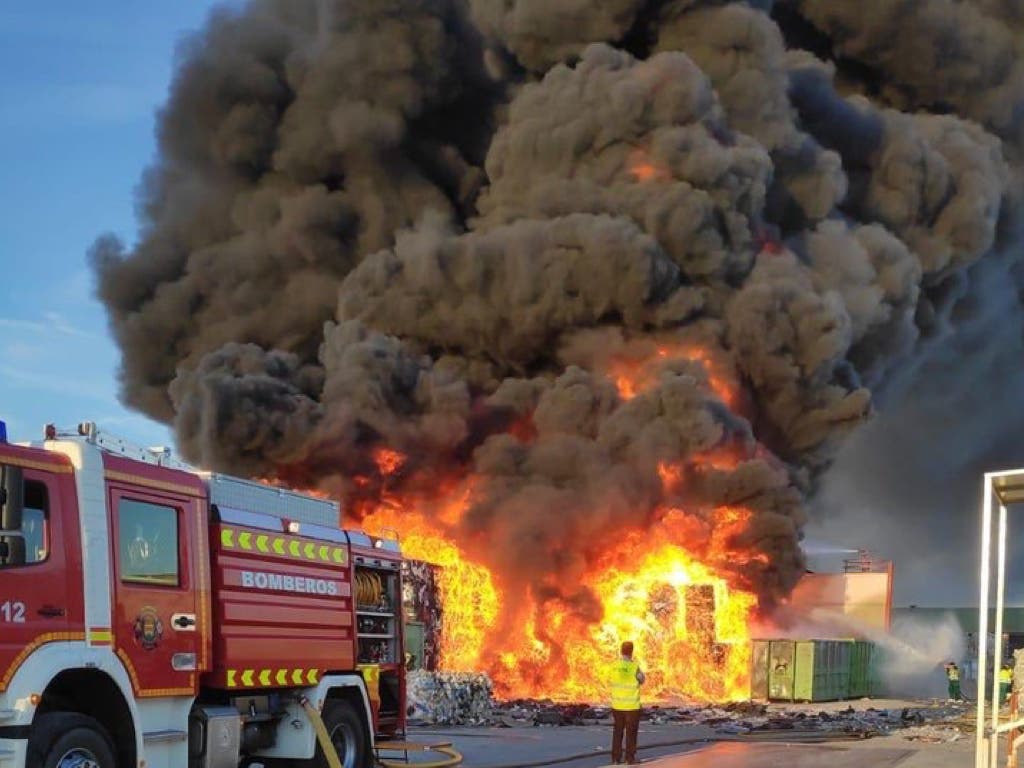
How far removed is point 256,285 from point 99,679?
2835 centimetres

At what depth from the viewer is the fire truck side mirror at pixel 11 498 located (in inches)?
311

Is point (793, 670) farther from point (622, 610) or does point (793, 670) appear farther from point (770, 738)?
point (770, 738)

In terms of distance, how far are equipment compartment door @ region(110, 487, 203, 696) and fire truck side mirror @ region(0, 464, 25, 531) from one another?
1167 millimetres

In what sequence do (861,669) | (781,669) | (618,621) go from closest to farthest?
(781,669) → (618,621) → (861,669)

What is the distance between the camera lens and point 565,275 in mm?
32281

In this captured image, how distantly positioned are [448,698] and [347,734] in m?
11.5

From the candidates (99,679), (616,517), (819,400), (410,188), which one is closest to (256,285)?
(410,188)

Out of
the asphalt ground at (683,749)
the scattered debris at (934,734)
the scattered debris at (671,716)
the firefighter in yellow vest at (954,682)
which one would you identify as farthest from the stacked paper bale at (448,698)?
the firefighter in yellow vest at (954,682)

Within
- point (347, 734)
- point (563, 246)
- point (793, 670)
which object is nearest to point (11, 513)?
point (347, 734)

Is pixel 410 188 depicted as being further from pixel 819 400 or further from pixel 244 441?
pixel 819 400

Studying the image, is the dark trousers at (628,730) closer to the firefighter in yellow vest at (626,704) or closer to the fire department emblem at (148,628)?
the firefighter in yellow vest at (626,704)

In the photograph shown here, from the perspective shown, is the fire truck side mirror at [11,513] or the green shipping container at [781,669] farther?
the green shipping container at [781,669]

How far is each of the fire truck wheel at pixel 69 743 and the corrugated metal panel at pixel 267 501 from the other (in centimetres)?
211

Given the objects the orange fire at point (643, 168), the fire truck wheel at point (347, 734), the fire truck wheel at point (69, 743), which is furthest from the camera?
the orange fire at point (643, 168)
